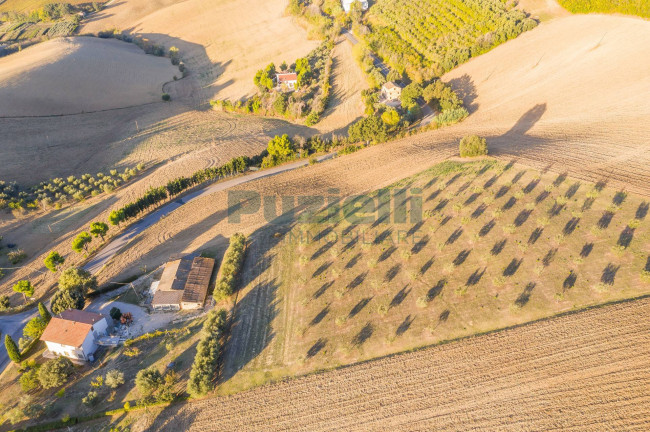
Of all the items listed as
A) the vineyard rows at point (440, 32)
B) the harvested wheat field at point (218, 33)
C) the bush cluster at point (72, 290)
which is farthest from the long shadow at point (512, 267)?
the harvested wheat field at point (218, 33)

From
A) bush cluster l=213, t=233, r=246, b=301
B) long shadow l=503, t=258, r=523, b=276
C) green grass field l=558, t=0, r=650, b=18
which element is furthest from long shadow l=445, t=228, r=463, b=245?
green grass field l=558, t=0, r=650, b=18

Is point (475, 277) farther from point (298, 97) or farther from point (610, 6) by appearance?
point (610, 6)

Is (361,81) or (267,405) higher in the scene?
(361,81)

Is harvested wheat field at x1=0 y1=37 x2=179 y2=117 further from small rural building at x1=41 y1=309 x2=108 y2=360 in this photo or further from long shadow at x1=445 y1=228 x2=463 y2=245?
long shadow at x1=445 y1=228 x2=463 y2=245

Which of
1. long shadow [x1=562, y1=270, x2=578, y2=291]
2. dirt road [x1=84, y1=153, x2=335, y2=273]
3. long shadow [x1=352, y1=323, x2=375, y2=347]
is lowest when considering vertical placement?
long shadow [x1=352, y1=323, x2=375, y2=347]

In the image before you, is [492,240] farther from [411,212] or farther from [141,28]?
[141,28]

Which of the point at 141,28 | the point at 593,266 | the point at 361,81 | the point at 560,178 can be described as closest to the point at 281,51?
the point at 361,81

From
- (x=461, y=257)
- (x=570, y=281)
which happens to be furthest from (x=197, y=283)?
(x=570, y=281)

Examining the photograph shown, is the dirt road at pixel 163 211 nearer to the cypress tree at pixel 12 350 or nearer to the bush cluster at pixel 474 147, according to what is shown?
the cypress tree at pixel 12 350
